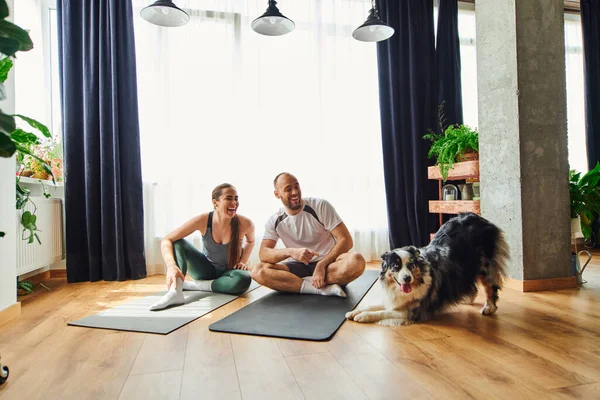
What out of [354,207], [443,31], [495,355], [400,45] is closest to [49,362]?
[495,355]

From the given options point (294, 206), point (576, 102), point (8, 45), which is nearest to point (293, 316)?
point (294, 206)

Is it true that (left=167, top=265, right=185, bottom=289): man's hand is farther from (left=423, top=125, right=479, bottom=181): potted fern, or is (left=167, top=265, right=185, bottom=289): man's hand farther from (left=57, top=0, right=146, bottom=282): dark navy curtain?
(left=423, top=125, right=479, bottom=181): potted fern

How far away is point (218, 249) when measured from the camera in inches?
118

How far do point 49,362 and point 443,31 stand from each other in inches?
179

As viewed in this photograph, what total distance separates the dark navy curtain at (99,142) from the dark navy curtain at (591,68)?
5.16 metres

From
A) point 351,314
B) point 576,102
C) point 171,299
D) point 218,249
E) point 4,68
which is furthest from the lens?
point 576,102

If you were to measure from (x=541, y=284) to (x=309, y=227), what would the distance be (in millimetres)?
1654

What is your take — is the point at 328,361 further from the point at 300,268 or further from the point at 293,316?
the point at 300,268

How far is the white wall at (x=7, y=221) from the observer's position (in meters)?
2.31

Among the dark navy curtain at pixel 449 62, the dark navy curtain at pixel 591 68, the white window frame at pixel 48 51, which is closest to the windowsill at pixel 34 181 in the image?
the white window frame at pixel 48 51

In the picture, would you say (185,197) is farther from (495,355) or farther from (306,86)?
(495,355)

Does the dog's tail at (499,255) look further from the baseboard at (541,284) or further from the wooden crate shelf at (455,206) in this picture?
the wooden crate shelf at (455,206)

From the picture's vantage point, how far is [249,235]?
10.2ft

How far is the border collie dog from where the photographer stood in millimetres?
2074
